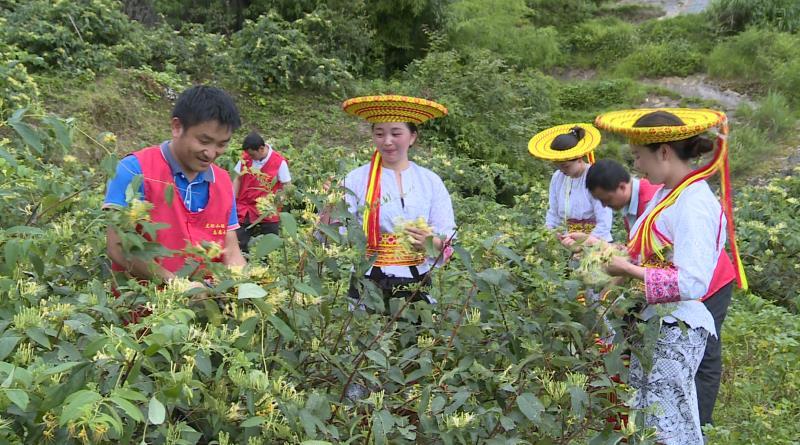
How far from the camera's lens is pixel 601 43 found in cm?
1342

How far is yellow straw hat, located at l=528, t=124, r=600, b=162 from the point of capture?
394cm

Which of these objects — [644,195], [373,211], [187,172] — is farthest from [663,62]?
[187,172]

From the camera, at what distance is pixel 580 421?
1.62 m

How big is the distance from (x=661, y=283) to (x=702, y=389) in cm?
78

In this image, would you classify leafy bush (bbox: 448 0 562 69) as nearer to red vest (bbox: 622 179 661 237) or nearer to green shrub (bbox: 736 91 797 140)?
green shrub (bbox: 736 91 797 140)

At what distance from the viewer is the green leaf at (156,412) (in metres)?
1.01

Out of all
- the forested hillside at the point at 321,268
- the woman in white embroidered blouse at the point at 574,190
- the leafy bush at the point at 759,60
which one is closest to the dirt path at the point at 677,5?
the leafy bush at the point at 759,60

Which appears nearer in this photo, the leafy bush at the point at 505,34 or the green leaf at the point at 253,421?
the green leaf at the point at 253,421

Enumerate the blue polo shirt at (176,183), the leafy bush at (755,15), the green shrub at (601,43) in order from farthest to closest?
1. the green shrub at (601,43)
2. the leafy bush at (755,15)
3. the blue polo shirt at (176,183)

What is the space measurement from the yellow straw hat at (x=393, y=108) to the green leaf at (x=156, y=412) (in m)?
1.91

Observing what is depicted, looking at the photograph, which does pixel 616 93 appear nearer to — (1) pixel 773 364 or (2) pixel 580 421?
(1) pixel 773 364

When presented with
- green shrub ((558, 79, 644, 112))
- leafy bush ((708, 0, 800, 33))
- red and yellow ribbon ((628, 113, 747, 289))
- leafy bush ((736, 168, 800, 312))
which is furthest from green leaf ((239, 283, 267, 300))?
leafy bush ((708, 0, 800, 33))

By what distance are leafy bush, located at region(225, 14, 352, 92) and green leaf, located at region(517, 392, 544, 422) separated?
7.88 metres

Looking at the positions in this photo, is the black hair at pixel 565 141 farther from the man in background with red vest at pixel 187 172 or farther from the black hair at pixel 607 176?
the man in background with red vest at pixel 187 172
